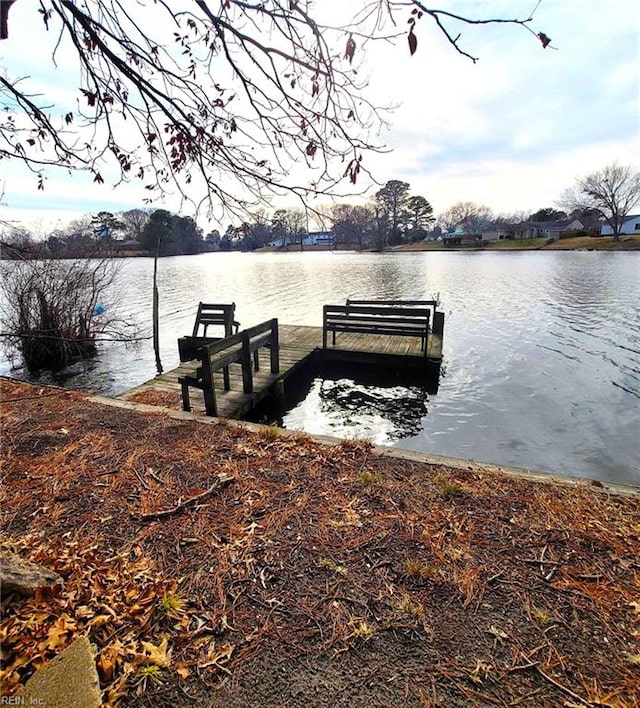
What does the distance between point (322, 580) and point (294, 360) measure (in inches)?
248

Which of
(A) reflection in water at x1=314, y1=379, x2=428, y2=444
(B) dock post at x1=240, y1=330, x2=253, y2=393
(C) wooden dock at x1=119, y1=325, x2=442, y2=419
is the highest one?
(B) dock post at x1=240, y1=330, x2=253, y2=393

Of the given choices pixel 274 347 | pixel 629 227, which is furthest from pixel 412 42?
pixel 629 227

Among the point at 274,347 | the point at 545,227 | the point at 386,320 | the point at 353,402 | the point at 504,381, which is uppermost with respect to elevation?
the point at 545,227

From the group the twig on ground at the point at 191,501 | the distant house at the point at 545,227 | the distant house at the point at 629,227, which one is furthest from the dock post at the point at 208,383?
the distant house at the point at 545,227

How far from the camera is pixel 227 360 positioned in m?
5.43

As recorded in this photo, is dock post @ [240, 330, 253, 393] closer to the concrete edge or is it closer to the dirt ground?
the concrete edge

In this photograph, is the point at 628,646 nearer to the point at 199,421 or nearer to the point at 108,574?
the point at 108,574

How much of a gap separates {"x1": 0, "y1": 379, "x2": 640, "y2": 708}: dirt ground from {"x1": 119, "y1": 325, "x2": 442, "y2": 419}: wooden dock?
2.53m

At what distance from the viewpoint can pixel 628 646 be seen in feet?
5.69

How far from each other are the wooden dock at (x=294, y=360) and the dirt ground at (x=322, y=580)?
99.6 inches

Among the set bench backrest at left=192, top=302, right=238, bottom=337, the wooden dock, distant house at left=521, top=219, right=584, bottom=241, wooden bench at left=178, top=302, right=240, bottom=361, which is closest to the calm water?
the wooden dock

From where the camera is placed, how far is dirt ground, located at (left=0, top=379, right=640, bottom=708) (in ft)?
5.31

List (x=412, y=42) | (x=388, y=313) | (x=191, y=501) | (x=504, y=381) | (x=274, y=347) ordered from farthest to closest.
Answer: (x=388, y=313) < (x=504, y=381) < (x=274, y=347) < (x=191, y=501) < (x=412, y=42)

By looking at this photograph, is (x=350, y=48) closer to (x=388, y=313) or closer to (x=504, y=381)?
(x=388, y=313)
